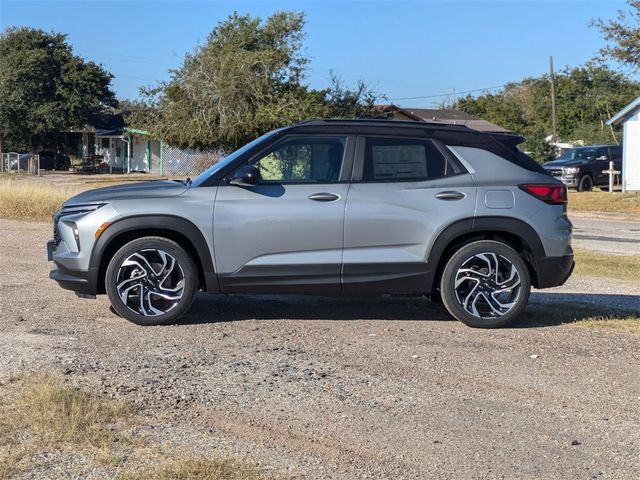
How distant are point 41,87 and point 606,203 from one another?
38188 millimetres

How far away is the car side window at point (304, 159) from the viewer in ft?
24.6

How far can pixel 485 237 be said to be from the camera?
7.63 metres

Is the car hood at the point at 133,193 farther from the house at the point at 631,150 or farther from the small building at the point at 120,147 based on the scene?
the small building at the point at 120,147

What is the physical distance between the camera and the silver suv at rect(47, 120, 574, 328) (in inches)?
287

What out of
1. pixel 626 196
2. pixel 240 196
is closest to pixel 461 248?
pixel 240 196

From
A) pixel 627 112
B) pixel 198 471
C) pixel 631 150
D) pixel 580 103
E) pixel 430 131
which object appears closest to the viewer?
pixel 198 471

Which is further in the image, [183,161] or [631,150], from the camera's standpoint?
[183,161]

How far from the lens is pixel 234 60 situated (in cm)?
3388

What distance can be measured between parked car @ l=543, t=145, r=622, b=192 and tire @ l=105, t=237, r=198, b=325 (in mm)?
26764

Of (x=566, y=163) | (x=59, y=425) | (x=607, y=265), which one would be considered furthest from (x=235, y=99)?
(x=59, y=425)

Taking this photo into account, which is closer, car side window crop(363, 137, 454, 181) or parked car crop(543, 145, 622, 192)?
car side window crop(363, 137, 454, 181)

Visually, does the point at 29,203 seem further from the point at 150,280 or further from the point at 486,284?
the point at 486,284

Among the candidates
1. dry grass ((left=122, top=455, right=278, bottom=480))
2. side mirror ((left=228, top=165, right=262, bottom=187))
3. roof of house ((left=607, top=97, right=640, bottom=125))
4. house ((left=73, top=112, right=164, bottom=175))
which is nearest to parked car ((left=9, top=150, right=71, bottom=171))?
house ((left=73, top=112, right=164, bottom=175))

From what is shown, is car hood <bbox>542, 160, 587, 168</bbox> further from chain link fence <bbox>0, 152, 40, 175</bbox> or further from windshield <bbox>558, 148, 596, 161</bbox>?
chain link fence <bbox>0, 152, 40, 175</bbox>
